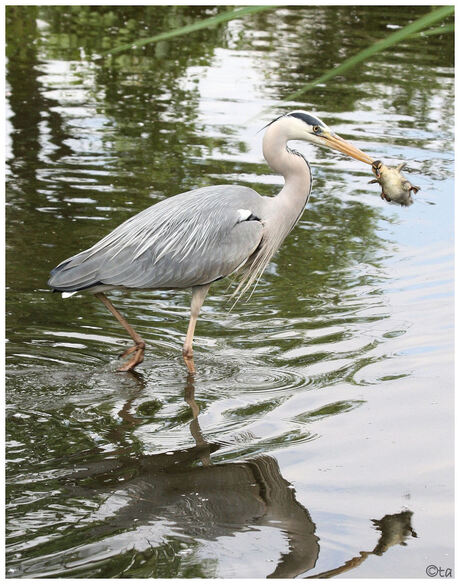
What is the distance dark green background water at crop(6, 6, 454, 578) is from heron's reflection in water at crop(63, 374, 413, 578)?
0.04ft

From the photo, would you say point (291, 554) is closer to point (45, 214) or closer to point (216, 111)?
point (45, 214)

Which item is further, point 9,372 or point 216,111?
point 216,111

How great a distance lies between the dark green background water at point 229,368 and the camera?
407 cm

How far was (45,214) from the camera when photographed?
860 centimetres

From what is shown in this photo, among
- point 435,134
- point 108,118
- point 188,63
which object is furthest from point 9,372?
point 188,63

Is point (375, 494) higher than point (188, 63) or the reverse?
the reverse

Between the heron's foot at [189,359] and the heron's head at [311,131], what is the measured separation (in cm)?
155

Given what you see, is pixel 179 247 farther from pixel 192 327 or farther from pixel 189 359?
pixel 189 359

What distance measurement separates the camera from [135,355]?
5.91m

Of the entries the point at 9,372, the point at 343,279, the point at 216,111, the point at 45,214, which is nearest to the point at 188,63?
the point at 216,111

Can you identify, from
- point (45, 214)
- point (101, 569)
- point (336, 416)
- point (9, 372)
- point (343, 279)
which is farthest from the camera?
point (45, 214)

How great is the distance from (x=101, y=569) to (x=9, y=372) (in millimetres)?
2211

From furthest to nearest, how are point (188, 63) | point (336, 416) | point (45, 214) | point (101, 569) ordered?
point (188, 63), point (45, 214), point (336, 416), point (101, 569)

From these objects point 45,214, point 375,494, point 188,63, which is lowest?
point 375,494
